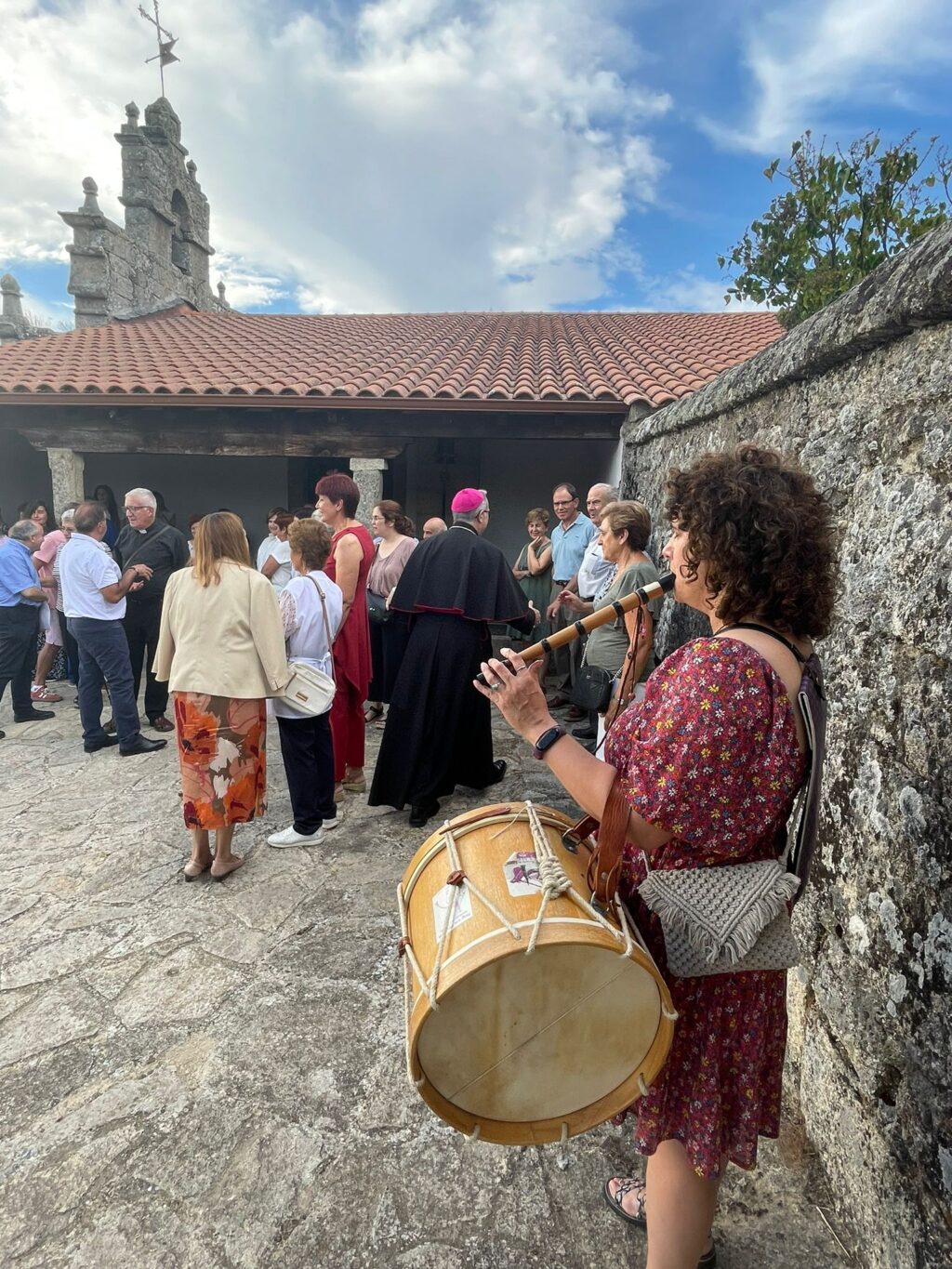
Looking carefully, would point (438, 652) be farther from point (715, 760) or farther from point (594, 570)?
point (715, 760)

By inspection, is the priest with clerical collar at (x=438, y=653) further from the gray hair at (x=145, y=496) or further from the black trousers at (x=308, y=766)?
the gray hair at (x=145, y=496)

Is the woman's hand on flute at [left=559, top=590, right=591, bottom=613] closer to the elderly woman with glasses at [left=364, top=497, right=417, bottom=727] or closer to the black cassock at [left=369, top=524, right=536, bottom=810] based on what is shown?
the black cassock at [left=369, top=524, right=536, bottom=810]

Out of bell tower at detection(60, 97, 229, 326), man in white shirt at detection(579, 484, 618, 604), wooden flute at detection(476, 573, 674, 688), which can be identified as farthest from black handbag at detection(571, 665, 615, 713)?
bell tower at detection(60, 97, 229, 326)

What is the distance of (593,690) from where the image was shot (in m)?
3.32

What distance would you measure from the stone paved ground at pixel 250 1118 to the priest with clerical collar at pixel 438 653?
0.67 meters

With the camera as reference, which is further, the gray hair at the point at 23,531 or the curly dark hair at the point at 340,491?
the gray hair at the point at 23,531

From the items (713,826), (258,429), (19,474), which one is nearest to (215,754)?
(713,826)

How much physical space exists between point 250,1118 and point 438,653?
7.34 ft

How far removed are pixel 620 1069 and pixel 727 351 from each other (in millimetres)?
9252

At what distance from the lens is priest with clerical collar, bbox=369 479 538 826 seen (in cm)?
367

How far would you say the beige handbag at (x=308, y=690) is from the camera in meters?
3.25

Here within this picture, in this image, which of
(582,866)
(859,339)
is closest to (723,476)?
(582,866)

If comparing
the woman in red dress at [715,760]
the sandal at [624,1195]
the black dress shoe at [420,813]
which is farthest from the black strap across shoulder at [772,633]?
the black dress shoe at [420,813]

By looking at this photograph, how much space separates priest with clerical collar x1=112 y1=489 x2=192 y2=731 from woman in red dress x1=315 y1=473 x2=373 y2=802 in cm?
164
